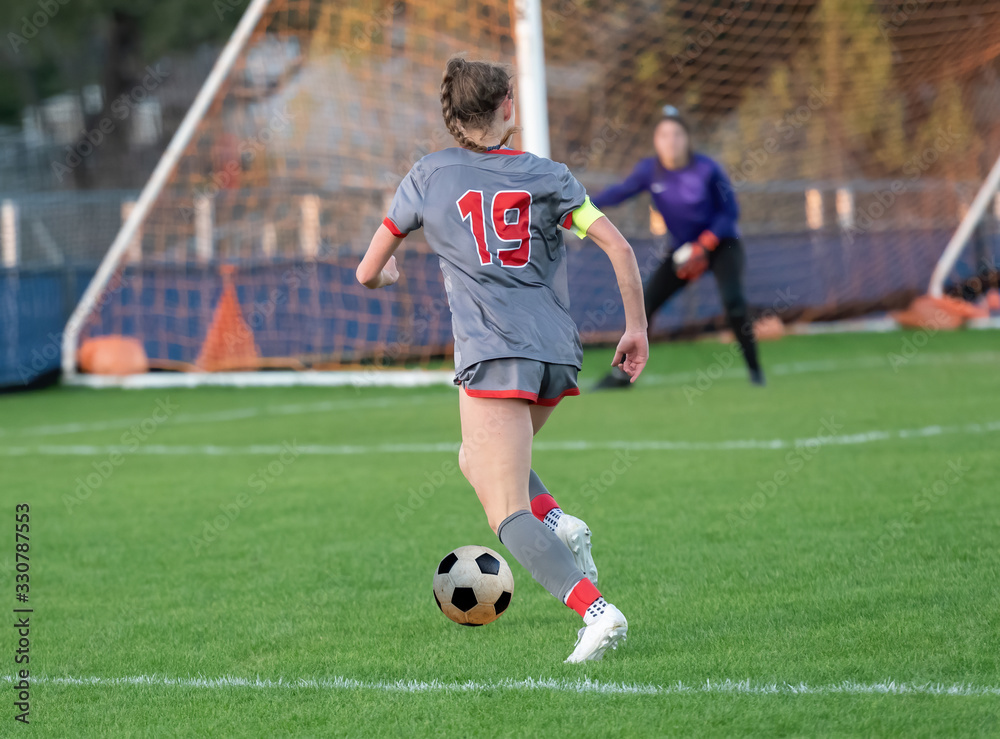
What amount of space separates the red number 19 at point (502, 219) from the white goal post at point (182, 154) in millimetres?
6571

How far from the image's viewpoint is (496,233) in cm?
359

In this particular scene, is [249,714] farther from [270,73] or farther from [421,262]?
[421,262]

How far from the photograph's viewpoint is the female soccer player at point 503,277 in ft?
11.6

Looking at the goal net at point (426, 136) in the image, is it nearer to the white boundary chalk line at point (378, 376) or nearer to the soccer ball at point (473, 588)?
the white boundary chalk line at point (378, 376)

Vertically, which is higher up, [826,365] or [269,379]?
[269,379]

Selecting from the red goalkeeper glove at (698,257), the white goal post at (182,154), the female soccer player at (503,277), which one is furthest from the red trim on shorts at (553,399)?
the white goal post at (182,154)

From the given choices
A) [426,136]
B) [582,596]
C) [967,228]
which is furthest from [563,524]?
[967,228]

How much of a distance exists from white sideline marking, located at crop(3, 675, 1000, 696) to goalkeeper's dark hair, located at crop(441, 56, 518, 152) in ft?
4.92

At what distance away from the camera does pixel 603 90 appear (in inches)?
553

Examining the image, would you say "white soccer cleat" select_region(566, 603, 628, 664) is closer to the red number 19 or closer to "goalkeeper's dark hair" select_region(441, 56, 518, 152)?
the red number 19

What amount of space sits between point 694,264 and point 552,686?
7111 millimetres

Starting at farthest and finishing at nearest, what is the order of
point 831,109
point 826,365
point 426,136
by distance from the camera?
1. point 831,109
2. point 826,365
3. point 426,136

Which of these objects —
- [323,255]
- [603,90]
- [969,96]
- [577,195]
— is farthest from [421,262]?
[577,195]

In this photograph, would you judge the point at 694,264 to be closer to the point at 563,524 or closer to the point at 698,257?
the point at 698,257
